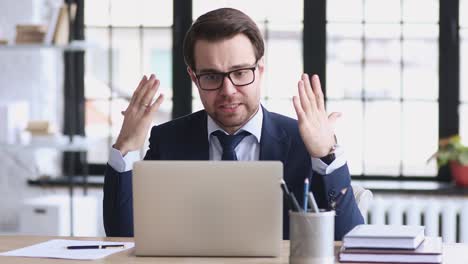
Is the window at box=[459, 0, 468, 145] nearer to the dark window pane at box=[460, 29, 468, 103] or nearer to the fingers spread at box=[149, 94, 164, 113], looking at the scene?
the dark window pane at box=[460, 29, 468, 103]

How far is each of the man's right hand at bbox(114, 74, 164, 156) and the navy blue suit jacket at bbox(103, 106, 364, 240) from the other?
0.08 metres

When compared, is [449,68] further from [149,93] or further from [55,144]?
[149,93]

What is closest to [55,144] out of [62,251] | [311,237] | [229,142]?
[229,142]

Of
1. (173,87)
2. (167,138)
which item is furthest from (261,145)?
(173,87)

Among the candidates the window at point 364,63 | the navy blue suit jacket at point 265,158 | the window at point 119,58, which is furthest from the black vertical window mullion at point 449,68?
the navy blue suit jacket at point 265,158

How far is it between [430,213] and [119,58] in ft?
6.69

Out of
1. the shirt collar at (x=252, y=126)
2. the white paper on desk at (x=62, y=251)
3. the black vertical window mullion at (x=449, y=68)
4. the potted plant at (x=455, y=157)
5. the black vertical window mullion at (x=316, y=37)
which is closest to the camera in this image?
the white paper on desk at (x=62, y=251)

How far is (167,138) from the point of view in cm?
283

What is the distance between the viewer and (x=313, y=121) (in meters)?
2.43

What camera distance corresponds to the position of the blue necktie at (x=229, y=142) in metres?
2.66

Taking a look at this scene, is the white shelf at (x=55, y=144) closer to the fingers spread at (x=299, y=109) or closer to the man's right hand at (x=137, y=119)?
the man's right hand at (x=137, y=119)

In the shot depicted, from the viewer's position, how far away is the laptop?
2133 mm

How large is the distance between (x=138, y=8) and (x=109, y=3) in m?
0.18

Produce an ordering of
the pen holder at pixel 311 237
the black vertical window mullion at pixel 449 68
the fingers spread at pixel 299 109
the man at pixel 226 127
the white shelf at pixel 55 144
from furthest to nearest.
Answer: the black vertical window mullion at pixel 449 68, the white shelf at pixel 55 144, the man at pixel 226 127, the fingers spread at pixel 299 109, the pen holder at pixel 311 237
